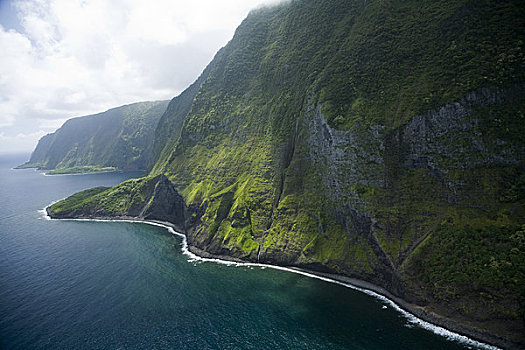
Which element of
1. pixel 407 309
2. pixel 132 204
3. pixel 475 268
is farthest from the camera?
pixel 132 204

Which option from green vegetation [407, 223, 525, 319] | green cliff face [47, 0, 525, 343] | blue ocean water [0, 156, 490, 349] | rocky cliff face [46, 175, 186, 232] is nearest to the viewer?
green vegetation [407, 223, 525, 319]

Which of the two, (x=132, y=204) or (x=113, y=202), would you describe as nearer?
(x=132, y=204)

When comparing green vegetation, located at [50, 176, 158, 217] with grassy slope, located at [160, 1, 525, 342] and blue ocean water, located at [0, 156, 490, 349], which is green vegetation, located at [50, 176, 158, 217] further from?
blue ocean water, located at [0, 156, 490, 349]

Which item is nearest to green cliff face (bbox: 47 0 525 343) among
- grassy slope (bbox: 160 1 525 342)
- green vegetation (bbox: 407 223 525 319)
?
green vegetation (bbox: 407 223 525 319)

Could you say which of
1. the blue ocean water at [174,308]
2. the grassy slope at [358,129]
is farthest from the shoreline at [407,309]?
the grassy slope at [358,129]

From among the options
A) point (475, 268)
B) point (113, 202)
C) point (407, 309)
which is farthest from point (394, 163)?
point (113, 202)

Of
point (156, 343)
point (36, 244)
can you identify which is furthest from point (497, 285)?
point (36, 244)

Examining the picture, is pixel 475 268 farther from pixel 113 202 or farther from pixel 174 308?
pixel 113 202

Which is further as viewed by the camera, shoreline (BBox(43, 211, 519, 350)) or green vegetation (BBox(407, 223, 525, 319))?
green vegetation (BBox(407, 223, 525, 319))
